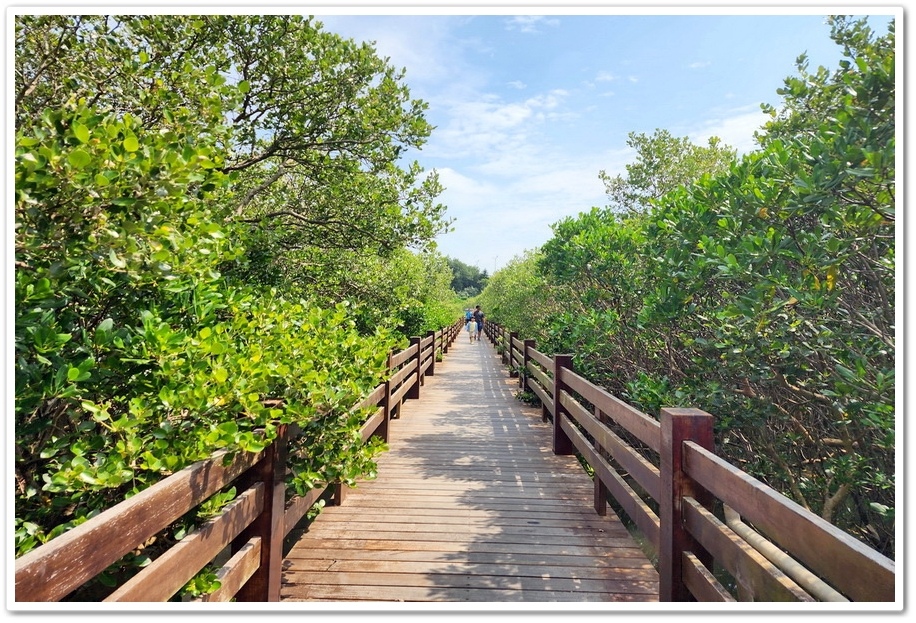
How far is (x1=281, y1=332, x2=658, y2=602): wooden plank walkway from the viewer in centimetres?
247

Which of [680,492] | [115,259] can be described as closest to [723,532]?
[680,492]

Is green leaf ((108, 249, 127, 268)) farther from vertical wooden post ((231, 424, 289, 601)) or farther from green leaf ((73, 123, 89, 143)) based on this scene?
vertical wooden post ((231, 424, 289, 601))

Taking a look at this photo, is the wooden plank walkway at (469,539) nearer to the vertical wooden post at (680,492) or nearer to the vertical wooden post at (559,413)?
the vertical wooden post at (559,413)

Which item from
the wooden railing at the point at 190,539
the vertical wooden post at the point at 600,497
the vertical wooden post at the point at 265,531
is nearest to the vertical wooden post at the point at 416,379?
the vertical wooden post at the point at 600,497

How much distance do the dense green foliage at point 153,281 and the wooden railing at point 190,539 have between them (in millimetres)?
132

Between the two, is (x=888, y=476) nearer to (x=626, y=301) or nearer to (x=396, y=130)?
(x=626, y=301)

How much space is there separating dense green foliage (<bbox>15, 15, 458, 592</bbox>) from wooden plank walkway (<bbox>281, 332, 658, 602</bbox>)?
1.91ft

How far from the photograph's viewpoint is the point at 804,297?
2.23 metres

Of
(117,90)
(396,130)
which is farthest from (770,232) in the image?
(117,90)

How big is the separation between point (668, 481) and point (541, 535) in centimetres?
138

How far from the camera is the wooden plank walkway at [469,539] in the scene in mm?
2469

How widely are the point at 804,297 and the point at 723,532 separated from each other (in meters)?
1.30

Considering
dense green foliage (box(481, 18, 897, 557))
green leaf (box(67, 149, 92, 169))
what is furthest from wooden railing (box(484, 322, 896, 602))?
green leaf (box(67, 149, 92, 169))

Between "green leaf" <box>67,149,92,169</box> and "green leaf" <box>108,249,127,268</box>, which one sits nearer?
"green leaf" <box>67,149,92,169</box>
